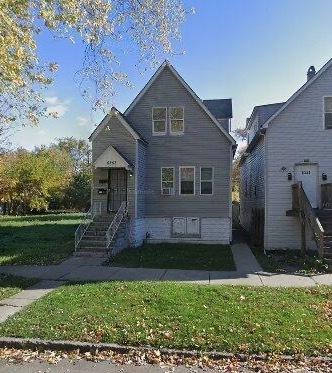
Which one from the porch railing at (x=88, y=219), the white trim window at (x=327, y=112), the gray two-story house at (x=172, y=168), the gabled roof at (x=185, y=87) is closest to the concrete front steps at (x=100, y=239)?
the porch railing at (x=88, y=219)

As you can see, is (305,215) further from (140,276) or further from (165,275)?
(140,276)

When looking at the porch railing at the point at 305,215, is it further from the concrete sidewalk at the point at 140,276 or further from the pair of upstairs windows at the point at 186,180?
the pair of upstairs windows at the point at 186,180

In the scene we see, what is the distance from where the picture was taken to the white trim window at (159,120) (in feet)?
72.5

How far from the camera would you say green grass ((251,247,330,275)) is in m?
14.1

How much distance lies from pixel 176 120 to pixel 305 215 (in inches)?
333

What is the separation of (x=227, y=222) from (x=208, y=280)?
9496mm

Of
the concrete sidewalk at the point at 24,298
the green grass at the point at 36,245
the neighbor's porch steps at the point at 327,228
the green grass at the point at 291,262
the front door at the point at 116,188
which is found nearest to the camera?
the concrete sidewalk at the point at 24,298

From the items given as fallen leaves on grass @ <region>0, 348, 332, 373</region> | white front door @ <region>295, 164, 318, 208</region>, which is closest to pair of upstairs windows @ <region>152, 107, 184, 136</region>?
white front door @ <region>295, 164, 318, 208</region>

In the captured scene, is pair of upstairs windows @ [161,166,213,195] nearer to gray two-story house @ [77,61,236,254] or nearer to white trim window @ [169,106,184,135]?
gray two-story house @ [77,61,236,254]

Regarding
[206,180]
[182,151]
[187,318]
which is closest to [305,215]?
[206,180]

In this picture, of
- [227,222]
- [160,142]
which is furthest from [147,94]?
[227,222]

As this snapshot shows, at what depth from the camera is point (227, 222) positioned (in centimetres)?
2138

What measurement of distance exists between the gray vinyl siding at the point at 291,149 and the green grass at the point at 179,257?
267cm

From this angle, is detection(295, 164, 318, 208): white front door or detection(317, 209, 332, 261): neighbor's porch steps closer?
detection(317, 209, 332, 261): neighbor's porch steps
